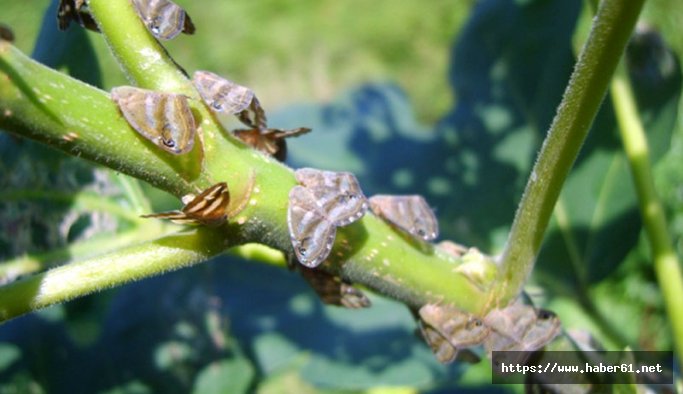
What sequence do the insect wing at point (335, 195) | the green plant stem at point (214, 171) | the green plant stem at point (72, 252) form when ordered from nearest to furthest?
the green plant stem at point (214, 171)
the insect wing at point (335, 195)
the green plant stem at point (72, 252)

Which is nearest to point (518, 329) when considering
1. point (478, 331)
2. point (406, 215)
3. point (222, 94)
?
point (478, 331)

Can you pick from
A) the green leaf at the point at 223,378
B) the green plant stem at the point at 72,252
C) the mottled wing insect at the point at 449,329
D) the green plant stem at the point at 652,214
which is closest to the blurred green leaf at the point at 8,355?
the green plant stem at the point at 72,252

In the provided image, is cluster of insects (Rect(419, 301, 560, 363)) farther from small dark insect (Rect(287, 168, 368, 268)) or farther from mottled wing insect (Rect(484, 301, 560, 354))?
small dark insect (Rect(287, 168, 368, 268))

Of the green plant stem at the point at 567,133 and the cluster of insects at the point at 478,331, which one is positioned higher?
the green plant stem at the point at 567,133

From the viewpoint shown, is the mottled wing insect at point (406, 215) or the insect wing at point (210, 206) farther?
the mottled wing insect at point (406, 215)

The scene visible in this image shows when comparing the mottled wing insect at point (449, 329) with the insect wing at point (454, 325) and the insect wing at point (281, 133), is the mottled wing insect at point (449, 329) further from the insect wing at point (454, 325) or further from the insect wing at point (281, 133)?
the insect wing at point (281, 133)

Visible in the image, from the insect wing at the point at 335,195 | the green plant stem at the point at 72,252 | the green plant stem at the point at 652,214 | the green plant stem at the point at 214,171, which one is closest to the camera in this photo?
the green plant stem at the point at 214,171
